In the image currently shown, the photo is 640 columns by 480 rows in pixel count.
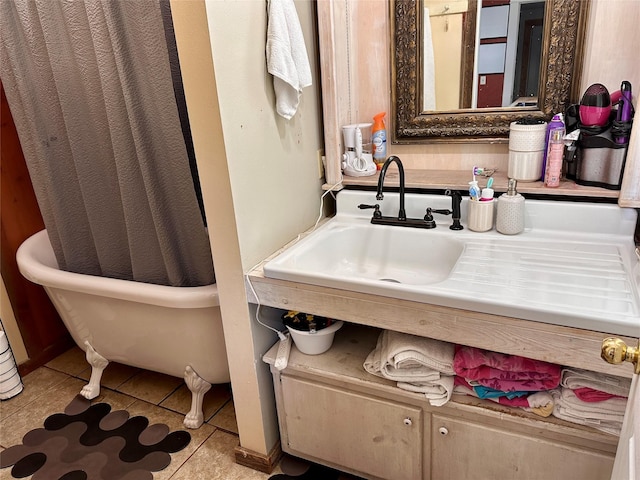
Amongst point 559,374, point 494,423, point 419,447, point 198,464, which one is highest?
point 559,374

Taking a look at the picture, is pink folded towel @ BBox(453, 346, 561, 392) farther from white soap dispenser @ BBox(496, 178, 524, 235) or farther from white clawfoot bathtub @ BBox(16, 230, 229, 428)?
white clawfoot bathtub @ BBox(16, 230, 229, 428)

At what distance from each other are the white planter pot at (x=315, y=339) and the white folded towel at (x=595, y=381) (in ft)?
2.21

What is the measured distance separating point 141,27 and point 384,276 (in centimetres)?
118

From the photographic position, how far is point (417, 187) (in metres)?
1.67

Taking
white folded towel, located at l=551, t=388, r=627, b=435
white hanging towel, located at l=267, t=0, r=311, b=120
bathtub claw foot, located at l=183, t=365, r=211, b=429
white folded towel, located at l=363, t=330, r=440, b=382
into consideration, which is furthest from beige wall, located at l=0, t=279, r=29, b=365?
white folded towel, located at l=551, t=388, r=627, b=435

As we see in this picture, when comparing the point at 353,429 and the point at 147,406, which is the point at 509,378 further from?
the point at 147,406

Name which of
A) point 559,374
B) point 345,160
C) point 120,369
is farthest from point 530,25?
point 120,369

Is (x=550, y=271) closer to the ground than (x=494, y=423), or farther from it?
farther from it

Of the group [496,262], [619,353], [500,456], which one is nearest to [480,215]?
[496,262]

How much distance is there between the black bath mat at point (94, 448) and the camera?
1747 millimetres

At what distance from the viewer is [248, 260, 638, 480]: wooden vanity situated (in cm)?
112

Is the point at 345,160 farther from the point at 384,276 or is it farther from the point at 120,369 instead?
the point at 120,369

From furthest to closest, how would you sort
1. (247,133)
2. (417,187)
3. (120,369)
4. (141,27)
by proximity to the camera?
(120,369)
(417,187)
(141,27)
(247,133)

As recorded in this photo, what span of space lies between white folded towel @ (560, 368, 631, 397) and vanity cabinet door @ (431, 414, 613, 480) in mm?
167
